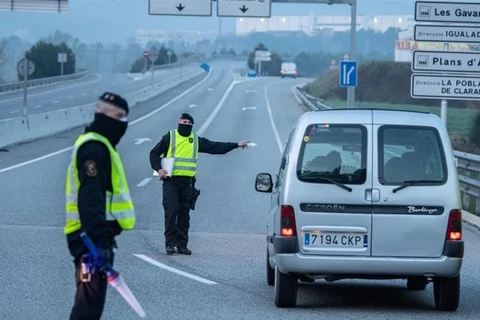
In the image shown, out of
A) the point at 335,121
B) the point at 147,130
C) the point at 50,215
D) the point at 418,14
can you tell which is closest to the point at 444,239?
the point at 335,121

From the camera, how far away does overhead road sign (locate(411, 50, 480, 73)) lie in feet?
70.2

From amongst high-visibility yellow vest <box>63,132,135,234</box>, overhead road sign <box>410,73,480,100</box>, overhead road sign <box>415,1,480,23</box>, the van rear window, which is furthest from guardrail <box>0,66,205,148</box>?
high-visibility yellow vest <box>63,132,135,234</box>

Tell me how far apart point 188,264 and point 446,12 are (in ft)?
34.8

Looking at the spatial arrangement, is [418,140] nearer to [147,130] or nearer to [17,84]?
[147,130]

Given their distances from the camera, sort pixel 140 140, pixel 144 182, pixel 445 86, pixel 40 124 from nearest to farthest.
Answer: pixel 445 86 < pixel 144 182 < pixel 140 140 < pixel 40 124

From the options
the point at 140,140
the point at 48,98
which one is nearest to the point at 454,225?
the point at 140,140

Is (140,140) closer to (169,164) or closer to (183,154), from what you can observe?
(183,154)

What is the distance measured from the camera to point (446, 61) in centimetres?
2164

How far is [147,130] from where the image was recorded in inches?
1719

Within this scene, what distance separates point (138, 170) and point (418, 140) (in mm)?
17284

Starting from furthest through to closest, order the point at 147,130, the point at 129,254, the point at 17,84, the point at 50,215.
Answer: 1. the point at 17,84
2. the point at 147,130
3. the point at 50,215
4. the point at 129,254

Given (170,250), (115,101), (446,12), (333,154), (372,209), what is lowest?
(170,250)

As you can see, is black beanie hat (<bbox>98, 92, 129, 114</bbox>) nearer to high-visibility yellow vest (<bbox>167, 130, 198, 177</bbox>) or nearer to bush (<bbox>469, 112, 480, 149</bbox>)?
high-visibility yellow vest (<bbox>167, 130, 198, 177</bbox>)

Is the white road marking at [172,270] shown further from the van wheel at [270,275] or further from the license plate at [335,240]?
the license plate at [335,240]
